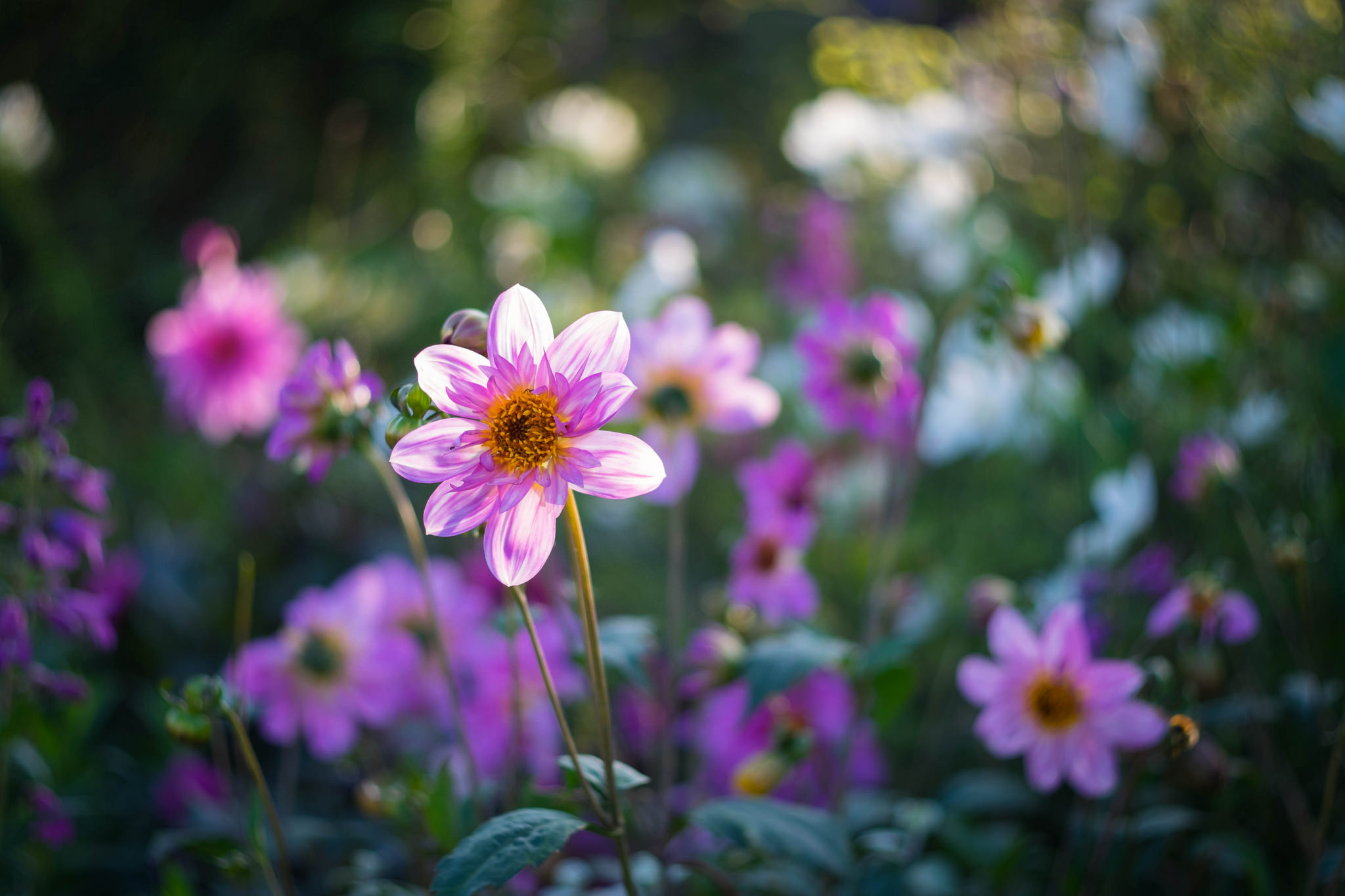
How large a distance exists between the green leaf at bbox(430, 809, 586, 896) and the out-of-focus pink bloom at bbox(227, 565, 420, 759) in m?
0.35

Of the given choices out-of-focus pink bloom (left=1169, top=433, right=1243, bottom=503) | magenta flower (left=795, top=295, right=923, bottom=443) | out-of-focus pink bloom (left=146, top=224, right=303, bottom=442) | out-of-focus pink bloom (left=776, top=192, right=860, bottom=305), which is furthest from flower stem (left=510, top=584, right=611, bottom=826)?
out-of-focus pink bloom (left=776, top=192, right=860, bottom=305)

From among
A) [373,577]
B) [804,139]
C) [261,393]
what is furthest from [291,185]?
[373,577]

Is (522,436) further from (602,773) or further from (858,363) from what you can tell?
(858,363)

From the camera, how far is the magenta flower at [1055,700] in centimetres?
54

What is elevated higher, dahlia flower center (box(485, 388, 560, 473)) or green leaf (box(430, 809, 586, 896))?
dahlia flower center (box(485, 388, 560, 473))

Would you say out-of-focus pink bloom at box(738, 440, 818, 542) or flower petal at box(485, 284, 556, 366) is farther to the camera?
out-of-focus pink bloom at box(738, 440, 818, 542)

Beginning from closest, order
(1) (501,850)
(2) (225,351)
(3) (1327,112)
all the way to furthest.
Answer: (1) (501,850), (3) (1327,112), (2) (225,351)

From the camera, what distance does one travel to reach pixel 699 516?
48.1 inches

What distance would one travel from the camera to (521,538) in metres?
0.39

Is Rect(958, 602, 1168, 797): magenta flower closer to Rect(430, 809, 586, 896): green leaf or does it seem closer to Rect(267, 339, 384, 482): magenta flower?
Rect(430, 809, 586, 896): green leaf

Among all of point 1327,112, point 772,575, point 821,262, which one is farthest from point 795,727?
point 821,262

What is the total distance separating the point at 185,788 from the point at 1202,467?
3.08 feet

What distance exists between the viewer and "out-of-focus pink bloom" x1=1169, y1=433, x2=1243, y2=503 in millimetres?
642

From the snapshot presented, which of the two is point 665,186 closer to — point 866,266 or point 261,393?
point 866,266
